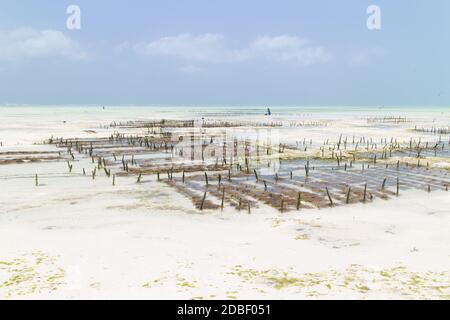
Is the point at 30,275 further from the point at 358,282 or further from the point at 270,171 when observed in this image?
the point at 270,171

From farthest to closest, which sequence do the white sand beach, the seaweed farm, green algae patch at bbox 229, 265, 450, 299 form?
1. the seaweed farm
2. the white sand beach
3. green algae patch at bbox 229, 265, 450, 299

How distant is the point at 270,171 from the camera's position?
24938mm

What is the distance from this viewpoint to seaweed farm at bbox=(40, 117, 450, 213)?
60.4ft

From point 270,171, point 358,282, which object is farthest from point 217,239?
point 270,171

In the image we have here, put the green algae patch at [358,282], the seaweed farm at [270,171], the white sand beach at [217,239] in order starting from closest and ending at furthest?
1. the green algae patch at [358,282]
2. the white sand beach at [217,239]
3. the seaweed farm at [270,171]

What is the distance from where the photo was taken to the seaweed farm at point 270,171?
60.4 ft

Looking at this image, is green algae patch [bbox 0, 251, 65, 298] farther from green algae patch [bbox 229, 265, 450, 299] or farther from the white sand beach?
green algae patch [bbox 229, 265, 450, 299]

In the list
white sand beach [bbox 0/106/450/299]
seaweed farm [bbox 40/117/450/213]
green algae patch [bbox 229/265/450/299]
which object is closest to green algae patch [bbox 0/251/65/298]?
white sand beach [bbox 0/106/450/299]

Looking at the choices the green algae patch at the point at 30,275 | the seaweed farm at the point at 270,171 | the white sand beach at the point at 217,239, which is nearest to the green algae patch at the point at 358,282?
the white sand beach at the point at 217,239

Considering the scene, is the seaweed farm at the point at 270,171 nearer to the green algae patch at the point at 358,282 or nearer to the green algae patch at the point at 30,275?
the green algae patch at the point at 358,282

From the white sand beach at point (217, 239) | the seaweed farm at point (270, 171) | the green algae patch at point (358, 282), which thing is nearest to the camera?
the green algae patch at point (358, 282)
